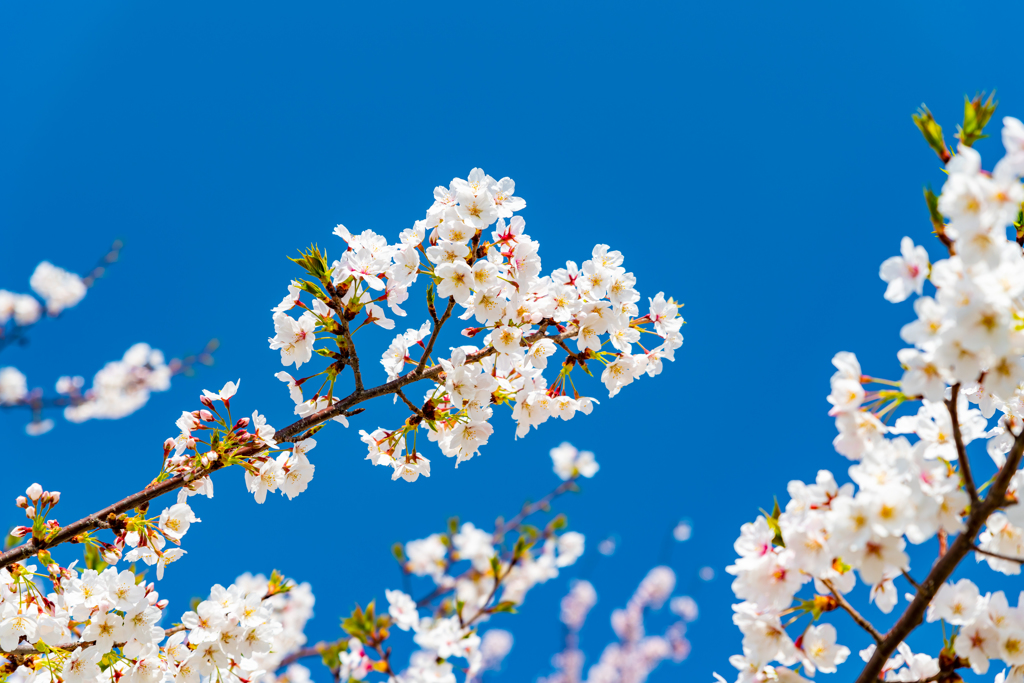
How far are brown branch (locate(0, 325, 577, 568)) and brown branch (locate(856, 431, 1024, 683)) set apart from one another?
66.8 inches

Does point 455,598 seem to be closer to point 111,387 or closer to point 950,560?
point 950,560

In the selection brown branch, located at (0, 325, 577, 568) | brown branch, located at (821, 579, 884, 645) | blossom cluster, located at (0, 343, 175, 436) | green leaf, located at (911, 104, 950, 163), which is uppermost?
blossom cluster, located at (0, 343, 175, 436)

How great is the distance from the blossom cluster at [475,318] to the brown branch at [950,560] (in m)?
1.37

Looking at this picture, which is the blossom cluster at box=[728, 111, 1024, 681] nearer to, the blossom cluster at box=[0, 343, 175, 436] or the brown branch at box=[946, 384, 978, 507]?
the brown branch at box=[946, 384, 978, 507]

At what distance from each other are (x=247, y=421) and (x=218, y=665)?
1100mm

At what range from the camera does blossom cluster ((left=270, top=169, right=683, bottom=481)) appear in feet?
7.52

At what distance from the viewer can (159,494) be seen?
2139 mm

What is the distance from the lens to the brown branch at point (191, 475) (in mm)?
2021

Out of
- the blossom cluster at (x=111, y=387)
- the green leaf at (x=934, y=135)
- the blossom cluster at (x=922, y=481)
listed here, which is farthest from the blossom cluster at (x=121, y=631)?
the blossom cluster at (x=111, y=387)

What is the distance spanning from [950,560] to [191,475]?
2554 mm

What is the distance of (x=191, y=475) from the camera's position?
7.08 ft

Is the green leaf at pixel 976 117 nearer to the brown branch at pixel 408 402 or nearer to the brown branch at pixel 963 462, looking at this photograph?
the brown branch at pixel 963 462

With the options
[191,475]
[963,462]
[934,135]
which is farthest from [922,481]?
[191,475]

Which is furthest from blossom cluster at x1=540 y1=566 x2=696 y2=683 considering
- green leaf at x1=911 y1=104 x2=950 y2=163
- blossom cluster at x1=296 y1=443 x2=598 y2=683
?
green leaf at x1=911 y1=104 x2=950 y2=163
